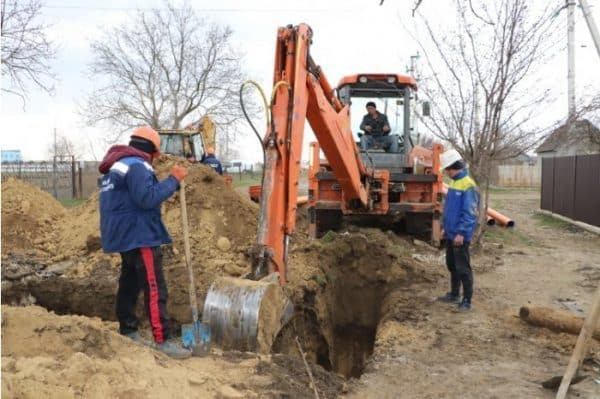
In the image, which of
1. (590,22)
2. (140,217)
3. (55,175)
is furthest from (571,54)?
(55,175)

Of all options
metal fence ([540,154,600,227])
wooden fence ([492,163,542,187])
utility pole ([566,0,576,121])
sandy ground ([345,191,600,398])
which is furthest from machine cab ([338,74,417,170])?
wooden fence ([492,163,542,187])

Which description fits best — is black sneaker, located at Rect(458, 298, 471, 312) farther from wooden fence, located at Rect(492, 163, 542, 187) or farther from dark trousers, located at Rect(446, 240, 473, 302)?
wooden fence, located at Rect(492, 163, 542, 187)

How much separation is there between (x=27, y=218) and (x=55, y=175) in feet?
42.7

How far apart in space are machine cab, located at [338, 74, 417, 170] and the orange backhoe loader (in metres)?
0.02

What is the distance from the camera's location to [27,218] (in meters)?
9.64

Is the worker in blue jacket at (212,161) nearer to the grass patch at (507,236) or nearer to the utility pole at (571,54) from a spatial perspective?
the grass patch at (507,236)

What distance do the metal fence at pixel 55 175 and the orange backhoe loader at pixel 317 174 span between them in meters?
15.3

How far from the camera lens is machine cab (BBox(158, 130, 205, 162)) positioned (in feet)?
56.1

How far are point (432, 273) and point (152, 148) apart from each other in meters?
4.87

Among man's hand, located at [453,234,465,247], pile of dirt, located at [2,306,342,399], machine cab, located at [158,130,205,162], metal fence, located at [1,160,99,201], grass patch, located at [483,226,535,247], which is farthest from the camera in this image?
metal fence, located at [1,160,99,201]

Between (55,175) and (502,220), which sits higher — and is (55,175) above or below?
Answer: above

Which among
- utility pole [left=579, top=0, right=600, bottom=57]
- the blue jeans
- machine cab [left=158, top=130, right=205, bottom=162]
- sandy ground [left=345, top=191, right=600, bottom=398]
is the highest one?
utility pole [left=579, top=0, right=600, bottom=57]

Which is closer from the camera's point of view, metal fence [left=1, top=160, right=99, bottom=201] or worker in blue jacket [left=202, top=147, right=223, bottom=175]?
worker in blue jacket [left=202, top=147, right=223, bottom=175]

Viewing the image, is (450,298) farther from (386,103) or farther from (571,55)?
(571,55)
